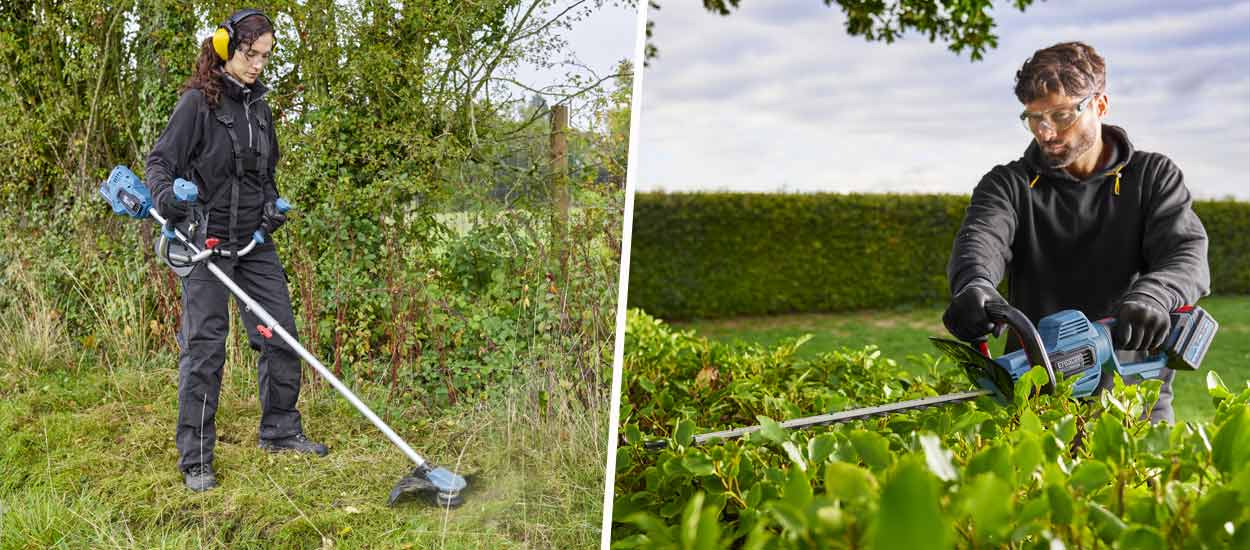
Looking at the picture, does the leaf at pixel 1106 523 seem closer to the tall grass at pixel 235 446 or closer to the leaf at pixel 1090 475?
the leaf at pixel 1090 475

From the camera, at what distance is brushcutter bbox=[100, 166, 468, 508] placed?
6.75 ft

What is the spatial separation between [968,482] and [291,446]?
6.49 feet

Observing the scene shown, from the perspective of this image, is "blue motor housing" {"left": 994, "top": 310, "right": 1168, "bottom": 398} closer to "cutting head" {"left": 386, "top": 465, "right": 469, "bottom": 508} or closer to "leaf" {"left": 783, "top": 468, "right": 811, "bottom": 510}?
"leaf" {"left": 783, "top": 468, "right": 811, "bottom": 510}

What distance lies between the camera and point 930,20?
2725mm

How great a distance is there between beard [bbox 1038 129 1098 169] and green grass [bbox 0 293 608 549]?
130cm

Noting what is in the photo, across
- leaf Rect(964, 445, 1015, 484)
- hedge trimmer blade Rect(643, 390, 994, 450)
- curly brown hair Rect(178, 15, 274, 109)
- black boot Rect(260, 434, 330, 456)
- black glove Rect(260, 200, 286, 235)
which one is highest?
curly brown hair Rect(178, 15, 274, 109)

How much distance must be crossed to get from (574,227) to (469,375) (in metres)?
0.54

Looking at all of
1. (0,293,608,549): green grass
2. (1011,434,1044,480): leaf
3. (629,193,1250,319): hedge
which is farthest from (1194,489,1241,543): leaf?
(629,193,1250,319): hedge

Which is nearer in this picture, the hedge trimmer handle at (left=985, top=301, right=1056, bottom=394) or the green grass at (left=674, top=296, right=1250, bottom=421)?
the hedge trimmer handle at (left=985, top=301, right=1056, bottom=394)

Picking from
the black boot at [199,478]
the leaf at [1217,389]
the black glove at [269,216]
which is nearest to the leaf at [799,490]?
the leaf at [1217,389]

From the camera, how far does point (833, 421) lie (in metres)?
1.37

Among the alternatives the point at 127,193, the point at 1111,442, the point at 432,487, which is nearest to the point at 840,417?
the point at 1111,442

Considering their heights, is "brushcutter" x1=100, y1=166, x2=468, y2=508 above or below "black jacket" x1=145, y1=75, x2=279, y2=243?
below

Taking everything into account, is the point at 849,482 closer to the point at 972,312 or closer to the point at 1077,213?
the point at 972,312
